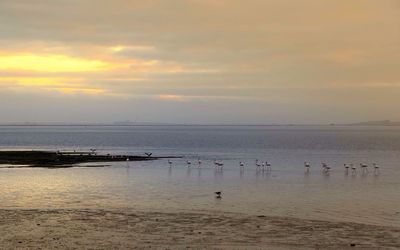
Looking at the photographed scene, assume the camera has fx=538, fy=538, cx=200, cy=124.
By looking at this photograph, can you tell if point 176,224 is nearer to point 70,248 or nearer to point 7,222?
point 70,248

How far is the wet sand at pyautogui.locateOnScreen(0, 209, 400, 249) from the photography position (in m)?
20.7

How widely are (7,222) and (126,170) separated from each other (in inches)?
1241

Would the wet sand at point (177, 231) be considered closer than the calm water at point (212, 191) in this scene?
Yes

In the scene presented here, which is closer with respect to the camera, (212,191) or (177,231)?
(177,231)

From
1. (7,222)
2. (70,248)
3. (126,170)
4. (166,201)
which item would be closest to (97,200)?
(166,201)

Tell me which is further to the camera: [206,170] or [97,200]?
[206,170]

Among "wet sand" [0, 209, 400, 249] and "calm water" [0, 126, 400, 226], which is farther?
"calm water" [0, 126, 400, 226]

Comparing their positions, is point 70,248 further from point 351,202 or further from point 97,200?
point 351,202

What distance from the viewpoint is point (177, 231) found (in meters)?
23.1

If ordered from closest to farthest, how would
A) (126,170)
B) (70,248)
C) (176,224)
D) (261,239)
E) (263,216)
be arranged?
(70,248)
(261,239)
(176,224)
(263,216)
(126,170)

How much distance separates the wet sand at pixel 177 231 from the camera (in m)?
Answer: 20.7

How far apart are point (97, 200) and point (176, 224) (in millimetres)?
9803

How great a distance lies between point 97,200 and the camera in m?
33.1

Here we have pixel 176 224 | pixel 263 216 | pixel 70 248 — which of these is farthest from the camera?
pixel 263 216
